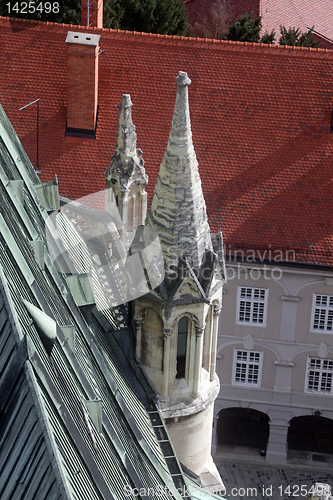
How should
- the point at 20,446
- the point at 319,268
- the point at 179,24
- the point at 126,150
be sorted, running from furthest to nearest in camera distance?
1. the point at 179,24
2. the point at 319,268
3. the point at 126,150
4. the point at 20,446

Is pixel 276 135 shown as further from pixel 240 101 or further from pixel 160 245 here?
pixel 160 245

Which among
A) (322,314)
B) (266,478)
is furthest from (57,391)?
(266,478)

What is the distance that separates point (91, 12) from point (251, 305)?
15530 millimetres

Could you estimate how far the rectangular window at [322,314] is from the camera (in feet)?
128

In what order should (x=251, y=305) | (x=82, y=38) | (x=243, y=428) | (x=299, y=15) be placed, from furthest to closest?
(x=299, y=15)
(x=243, y=428)
(x=251, y=305)
(x=82, y=38)

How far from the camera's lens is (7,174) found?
21.2 metres

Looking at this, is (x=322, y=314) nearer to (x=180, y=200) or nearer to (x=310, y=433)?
(x=310, y=433)

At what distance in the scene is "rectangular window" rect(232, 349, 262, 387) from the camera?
133ft

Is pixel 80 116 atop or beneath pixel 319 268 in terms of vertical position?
atop

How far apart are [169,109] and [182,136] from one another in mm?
18724

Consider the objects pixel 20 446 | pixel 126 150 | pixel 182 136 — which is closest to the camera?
pixel 20 446

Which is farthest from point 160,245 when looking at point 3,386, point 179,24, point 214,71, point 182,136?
point 179,24

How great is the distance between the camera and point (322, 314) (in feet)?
129

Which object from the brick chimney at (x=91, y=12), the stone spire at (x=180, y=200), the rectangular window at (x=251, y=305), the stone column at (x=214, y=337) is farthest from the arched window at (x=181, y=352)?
the brick chimney at (x=91, y=12)
